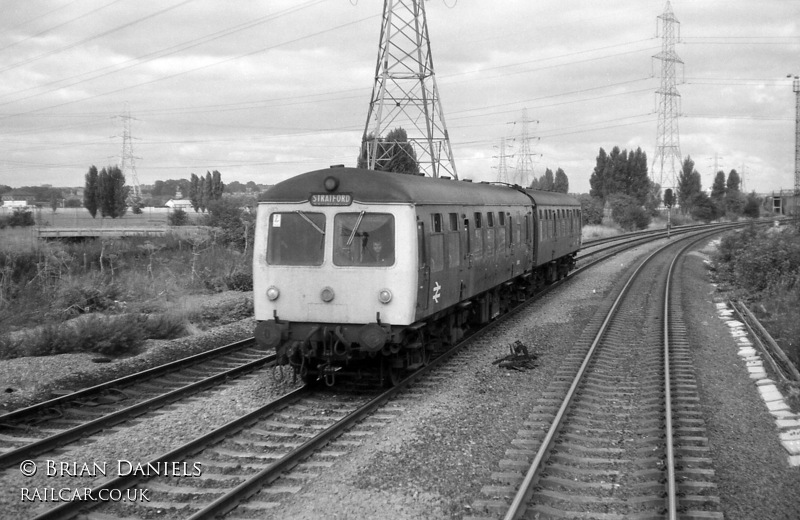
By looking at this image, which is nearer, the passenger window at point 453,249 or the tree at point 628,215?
the passenger window at point 453,249

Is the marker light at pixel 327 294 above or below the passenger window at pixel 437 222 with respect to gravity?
below

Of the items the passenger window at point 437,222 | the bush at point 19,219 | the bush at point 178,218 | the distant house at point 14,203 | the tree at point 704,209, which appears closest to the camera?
the passenger window at point 437,222

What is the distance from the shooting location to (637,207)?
65.8 m

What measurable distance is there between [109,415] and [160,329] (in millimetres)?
5949

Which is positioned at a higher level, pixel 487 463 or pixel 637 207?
pixel 637 207

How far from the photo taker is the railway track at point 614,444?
6172 mm

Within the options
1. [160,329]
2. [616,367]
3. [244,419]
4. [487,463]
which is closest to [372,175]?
[244,419]

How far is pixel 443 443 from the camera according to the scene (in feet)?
25.4

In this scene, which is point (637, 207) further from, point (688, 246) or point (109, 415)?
point (109, 415)

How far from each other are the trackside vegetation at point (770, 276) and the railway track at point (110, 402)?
9359mm

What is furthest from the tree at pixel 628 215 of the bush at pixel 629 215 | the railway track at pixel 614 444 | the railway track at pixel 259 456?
the railway track at pixel 259 456

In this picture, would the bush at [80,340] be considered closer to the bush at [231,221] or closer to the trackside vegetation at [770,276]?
the trackside vegetation at [770,276]

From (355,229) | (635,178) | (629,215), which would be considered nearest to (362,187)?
(355,229)

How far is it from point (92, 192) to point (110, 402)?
67.4 metres
